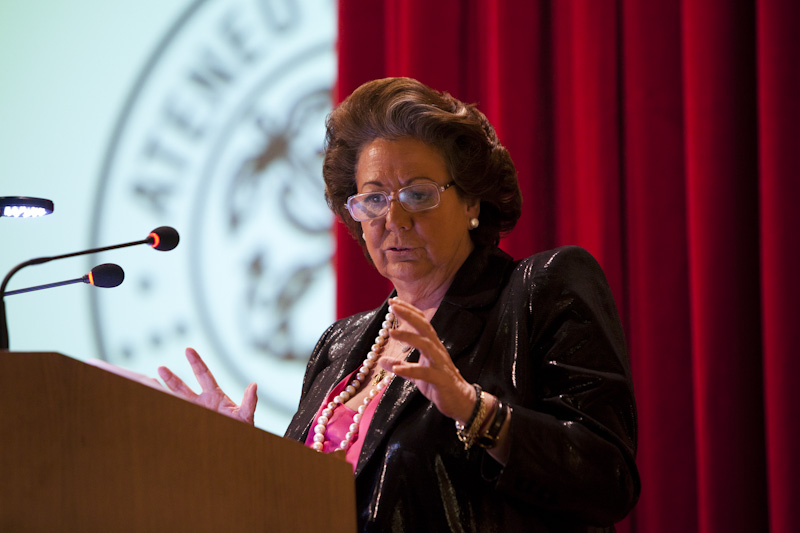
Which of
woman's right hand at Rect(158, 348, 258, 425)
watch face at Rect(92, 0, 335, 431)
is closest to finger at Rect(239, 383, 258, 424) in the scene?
woman's right hand at Rect(158, 348, 258, 425)

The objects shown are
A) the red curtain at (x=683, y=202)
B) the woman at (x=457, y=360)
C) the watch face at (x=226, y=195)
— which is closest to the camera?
the woman at (x=457, y=360)

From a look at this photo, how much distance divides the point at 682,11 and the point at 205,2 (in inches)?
66.9

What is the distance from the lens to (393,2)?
111 inches

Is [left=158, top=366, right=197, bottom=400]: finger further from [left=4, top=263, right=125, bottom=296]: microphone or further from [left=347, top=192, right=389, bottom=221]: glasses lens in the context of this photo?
[left=347, top=192, right=389, bottom=221]: glasses lens

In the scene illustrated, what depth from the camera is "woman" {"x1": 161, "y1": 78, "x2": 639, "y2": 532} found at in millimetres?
1307

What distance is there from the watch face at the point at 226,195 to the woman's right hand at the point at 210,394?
1.09m

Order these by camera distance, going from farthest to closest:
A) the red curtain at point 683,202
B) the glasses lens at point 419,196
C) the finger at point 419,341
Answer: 1. the red curtain at point 683,202
2. the glasses lens at point 419,196
3. the finger at point 419,341

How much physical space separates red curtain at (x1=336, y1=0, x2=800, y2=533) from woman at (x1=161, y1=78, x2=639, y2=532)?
0.64 meters

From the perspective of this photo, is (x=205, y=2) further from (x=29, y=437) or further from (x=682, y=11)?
(x=29, y=437)

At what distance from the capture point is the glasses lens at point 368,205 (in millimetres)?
1755

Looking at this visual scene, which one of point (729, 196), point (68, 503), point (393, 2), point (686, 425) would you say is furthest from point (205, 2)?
point (68, 503)

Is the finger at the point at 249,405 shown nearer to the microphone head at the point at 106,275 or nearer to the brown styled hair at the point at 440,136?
the microphone head at the point at 106,275

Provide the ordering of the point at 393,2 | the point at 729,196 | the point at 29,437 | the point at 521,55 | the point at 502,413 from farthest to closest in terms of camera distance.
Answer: the point at 393,2
the point at 521,55
the point at 729,196
the point at 502,413
the point at 29,437

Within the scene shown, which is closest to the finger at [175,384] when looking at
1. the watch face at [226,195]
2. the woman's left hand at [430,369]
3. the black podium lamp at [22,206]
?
the black podium lamp at [22,206]
